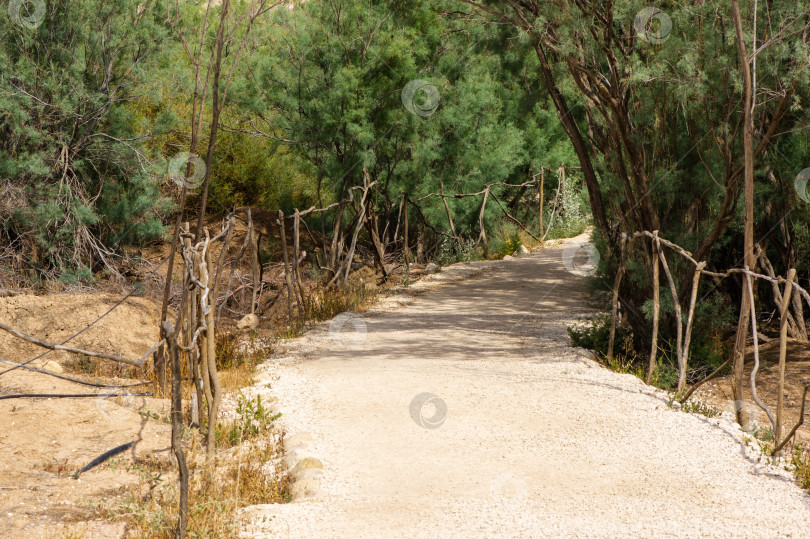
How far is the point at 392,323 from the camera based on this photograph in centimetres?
879

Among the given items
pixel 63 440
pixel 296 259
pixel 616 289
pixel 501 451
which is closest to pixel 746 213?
pixel 616 289

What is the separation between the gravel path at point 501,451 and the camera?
3.76m

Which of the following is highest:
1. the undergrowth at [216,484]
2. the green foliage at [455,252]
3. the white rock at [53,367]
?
the green foliage at [455,252]

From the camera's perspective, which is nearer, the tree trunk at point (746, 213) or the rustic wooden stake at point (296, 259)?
the tree trunk at point (746, 213)

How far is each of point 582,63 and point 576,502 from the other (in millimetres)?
4306

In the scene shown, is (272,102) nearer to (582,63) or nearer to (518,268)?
(518,268)

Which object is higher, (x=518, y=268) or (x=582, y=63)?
(x=582, y=63)

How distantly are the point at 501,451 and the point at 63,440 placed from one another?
2.61 m

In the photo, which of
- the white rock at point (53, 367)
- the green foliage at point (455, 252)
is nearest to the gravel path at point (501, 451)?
the white rock at point (53, 367)

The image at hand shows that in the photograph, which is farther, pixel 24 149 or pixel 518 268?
pixel 518 268

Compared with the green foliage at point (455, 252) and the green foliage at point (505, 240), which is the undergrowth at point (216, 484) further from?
the green foliage at point (505, 240)

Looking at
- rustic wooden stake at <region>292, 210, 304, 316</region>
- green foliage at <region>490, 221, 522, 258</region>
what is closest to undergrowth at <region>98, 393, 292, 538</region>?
rustic wooden stake at <region>292, 210, 304, 316</region>

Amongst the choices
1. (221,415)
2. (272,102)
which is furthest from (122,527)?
(272,102)

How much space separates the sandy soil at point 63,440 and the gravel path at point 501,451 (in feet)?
2.83
